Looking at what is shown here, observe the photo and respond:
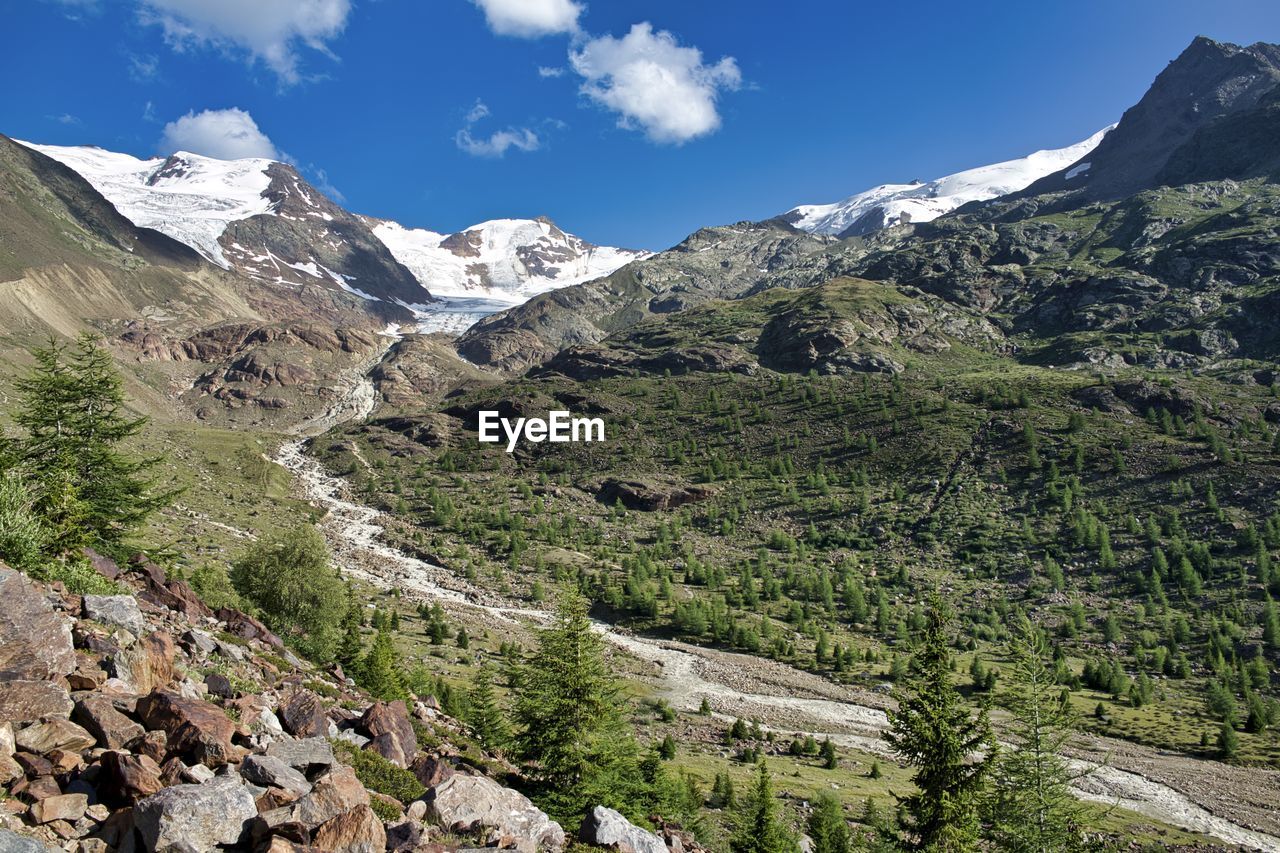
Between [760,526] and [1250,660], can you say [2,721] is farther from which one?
[760,526]

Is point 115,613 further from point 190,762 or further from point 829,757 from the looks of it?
point 829,757

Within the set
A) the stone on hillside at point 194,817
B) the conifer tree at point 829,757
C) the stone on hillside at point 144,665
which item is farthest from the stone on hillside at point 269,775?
the conifer tree at point 829,757

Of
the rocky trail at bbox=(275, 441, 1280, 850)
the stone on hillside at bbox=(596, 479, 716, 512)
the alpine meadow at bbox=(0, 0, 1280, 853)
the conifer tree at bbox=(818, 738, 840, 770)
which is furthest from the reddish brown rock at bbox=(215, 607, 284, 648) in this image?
the stone on hillside at bbox=(596, 479, 716, 512)

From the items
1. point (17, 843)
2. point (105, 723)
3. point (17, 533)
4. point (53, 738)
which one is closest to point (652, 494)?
point (17, 533)

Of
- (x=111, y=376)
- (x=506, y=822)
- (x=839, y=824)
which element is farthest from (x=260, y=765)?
(x=839, y=824)

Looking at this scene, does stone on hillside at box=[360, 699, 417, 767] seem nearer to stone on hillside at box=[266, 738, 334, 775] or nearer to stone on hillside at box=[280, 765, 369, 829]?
stone on hillside at box=[266, 738, 334, 775]

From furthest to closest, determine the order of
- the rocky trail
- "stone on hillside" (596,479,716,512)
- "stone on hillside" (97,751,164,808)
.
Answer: "stone on hillside" (596,479,716,512) → the rocky trail → "stone on hillside" (97,751,164,808)

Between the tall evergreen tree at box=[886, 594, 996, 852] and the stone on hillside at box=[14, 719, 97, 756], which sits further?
the tall evergreen tree at box=[886, 594, 996, 852]

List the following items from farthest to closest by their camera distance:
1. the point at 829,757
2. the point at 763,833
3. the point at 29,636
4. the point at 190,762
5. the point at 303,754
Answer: the point at 829,757 < the point at 763,833 < the point at 303,754 < the point at 29,636 < the point at 190,762
